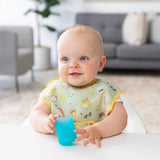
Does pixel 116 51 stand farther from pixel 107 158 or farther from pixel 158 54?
pixel 107 158

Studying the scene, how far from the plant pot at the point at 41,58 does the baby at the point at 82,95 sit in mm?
3281

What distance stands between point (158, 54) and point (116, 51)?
0.54 meters

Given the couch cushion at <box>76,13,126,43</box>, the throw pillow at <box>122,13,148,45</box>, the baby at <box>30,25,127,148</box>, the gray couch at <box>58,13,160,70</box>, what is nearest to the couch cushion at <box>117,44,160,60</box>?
the gray couch at <box>58,13,160,70</box>

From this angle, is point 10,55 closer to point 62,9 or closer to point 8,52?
point 8,52

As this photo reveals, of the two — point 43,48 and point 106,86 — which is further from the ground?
point 106,86

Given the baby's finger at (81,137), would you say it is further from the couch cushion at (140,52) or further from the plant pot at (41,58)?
the plant pot at (41,58)

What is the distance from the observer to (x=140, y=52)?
11.3ft

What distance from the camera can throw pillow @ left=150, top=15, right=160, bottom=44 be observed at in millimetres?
3732

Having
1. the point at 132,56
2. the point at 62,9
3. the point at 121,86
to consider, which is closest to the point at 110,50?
the point at 132,56

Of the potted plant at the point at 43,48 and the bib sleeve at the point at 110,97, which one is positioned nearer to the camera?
the bib sleeve at the point at 110,97

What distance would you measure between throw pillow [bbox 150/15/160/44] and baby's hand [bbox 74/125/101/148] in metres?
3.41

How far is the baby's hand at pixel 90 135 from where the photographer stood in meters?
0.52

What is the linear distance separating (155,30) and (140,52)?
1.80ft

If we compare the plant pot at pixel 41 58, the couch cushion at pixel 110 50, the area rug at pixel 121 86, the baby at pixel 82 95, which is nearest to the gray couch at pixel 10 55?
the area rug at pixel 121 86
